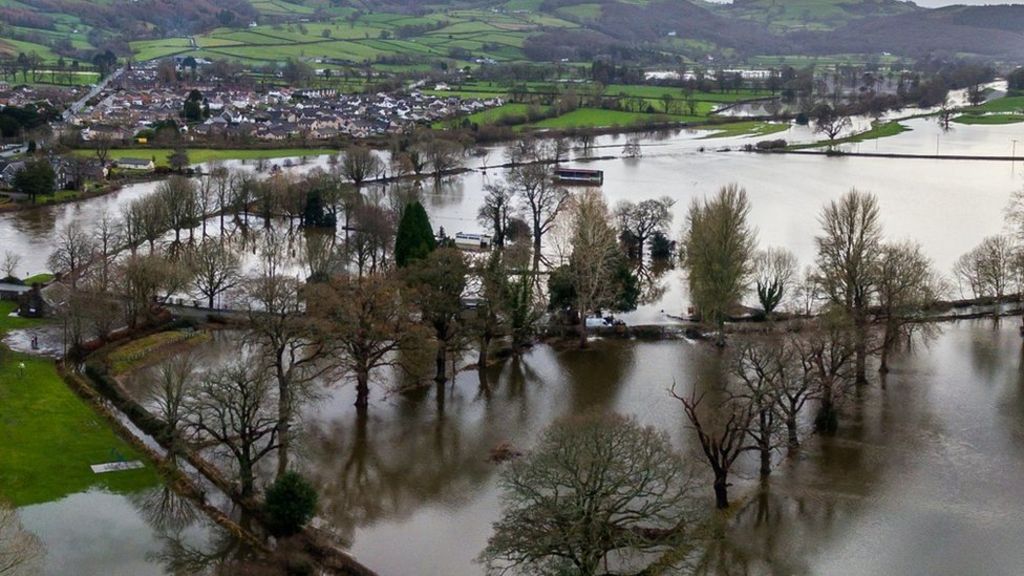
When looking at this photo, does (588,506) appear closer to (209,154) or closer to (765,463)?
(765,463)

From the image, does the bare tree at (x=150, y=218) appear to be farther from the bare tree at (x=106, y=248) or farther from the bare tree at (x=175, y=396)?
the bare tree at (x=175, y=396)

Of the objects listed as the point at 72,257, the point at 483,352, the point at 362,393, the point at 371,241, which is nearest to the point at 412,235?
the point at 371,241

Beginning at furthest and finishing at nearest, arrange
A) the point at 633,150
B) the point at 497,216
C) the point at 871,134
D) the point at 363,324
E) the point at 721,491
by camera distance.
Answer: the point at 871,134, the point at 633,150, the point at 497,216, the point at 363,324, the point at 721,491

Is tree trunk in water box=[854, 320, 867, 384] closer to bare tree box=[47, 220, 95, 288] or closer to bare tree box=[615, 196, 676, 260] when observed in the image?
bare tree box=[615, 196, 676, 260]

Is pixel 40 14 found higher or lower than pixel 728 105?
higher

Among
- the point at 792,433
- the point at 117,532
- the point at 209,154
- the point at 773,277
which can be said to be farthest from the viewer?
the point at 209,154

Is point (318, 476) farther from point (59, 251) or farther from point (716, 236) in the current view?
point (59, 251)

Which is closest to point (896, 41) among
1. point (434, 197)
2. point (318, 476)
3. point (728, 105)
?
point (728, 105)
